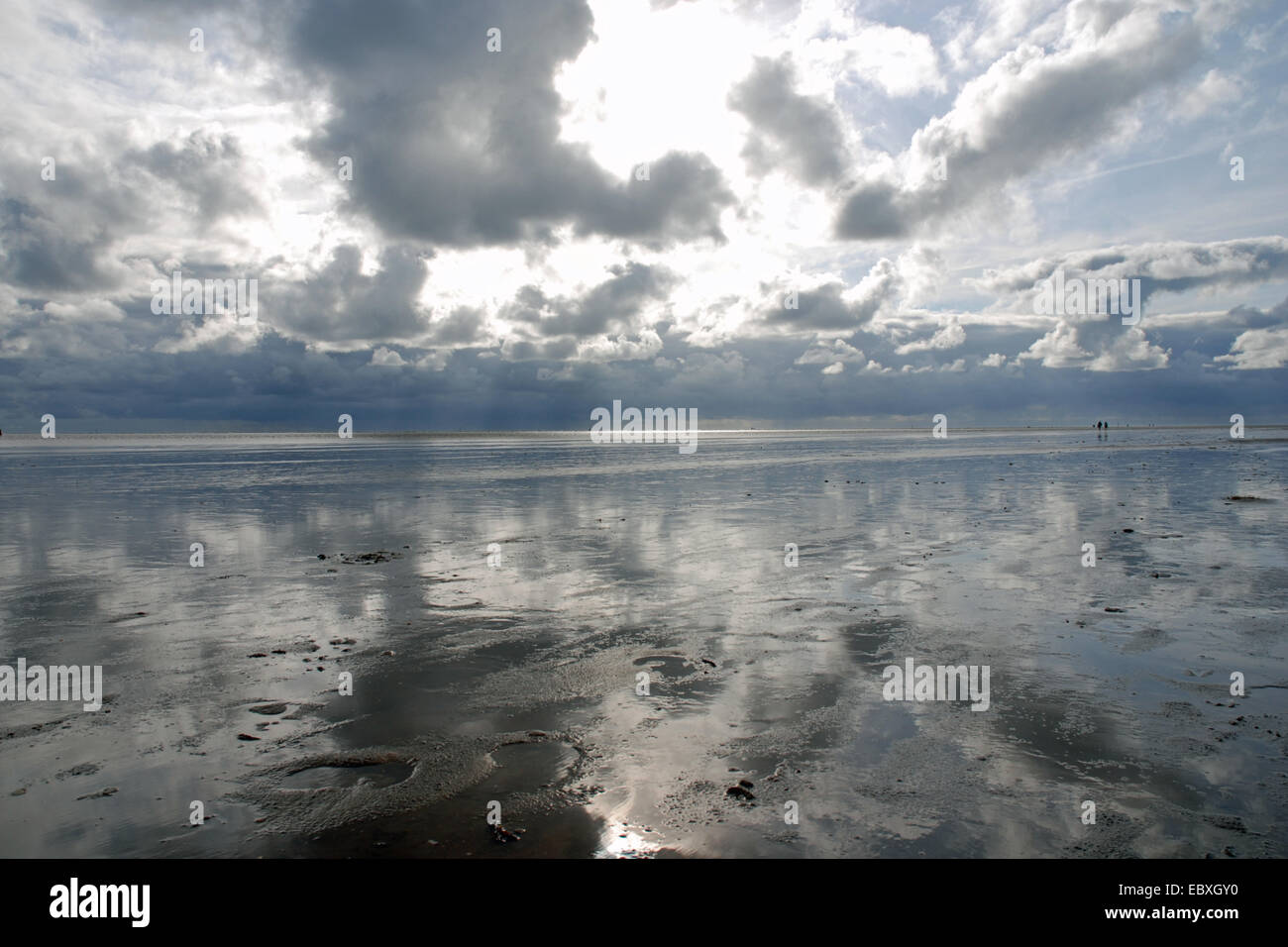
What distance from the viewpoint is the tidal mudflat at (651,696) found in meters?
5.95

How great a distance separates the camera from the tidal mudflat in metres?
5.95

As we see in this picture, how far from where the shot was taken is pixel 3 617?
12.9m

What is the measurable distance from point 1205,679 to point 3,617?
19.1m

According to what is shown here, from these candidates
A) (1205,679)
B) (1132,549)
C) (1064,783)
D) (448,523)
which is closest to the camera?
(1064,783)

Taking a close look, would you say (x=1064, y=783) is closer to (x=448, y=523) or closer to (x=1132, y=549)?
(x=1132, y=549)

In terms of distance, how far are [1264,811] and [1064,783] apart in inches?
58.2

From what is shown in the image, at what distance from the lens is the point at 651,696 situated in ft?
29.1

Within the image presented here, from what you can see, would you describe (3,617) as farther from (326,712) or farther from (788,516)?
(788,516)

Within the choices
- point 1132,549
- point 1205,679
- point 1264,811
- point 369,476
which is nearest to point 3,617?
point 1264,811

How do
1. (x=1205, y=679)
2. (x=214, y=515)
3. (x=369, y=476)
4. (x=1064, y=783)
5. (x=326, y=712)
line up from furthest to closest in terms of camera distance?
(x=369, y=476) < (x=214, y=515) < (x=1205, y=679) < (x=326, y=712) < (x=1064, y=783)

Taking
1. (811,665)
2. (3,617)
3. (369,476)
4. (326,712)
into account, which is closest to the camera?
(326,712)

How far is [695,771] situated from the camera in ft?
22.4

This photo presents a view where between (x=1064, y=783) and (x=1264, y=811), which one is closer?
(x=1264, y=811)

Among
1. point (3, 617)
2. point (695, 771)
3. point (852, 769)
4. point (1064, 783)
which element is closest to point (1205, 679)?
point (1064, 783)
